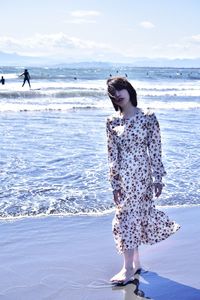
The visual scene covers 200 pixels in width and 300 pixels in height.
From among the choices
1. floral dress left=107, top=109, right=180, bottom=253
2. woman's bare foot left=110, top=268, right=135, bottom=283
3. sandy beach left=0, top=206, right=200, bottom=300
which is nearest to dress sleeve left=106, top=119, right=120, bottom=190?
floral dress left=107, top=109, right=180, bottom=253

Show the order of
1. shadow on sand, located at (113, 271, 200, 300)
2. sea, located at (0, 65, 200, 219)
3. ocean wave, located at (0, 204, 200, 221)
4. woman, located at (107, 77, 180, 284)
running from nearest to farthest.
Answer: shadow on sand, located at (113, 271, 200, 300)
woman, located at (107, 77, 180, 284)
ocean wave, located at (0, 204, 200, 221)
sea, located at (0, 65, 200, 219)

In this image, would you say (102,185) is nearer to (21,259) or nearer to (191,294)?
(21,259)

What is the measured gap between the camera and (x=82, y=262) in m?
4.57

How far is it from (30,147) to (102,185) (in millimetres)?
3662

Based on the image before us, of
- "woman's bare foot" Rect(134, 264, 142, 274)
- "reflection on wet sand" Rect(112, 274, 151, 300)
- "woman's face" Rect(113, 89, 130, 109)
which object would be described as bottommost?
"reflection on wet sand" Rect(112, 274, 151, 300)

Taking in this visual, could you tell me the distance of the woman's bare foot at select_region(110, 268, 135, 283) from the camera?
413cm

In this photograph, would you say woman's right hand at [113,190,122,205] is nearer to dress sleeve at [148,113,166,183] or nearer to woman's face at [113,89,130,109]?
dress sleeve at [148,113,166,183]

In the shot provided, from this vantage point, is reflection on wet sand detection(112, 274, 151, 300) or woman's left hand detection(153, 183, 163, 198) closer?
reflection on wet sand detection(112, 274, 151, 300)

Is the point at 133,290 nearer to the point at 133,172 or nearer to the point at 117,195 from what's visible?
the point at 117,195

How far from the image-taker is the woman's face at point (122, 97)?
410 centimetres

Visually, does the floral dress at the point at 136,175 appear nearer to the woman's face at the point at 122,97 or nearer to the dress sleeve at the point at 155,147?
the dress sleeve at the point at 155,147

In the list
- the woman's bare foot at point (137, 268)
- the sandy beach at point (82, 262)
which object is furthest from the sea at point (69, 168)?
the woman's bare foot at point (137, 268)

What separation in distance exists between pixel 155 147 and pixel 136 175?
0.28 meters

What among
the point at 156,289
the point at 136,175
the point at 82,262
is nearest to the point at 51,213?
the point at 82,262
